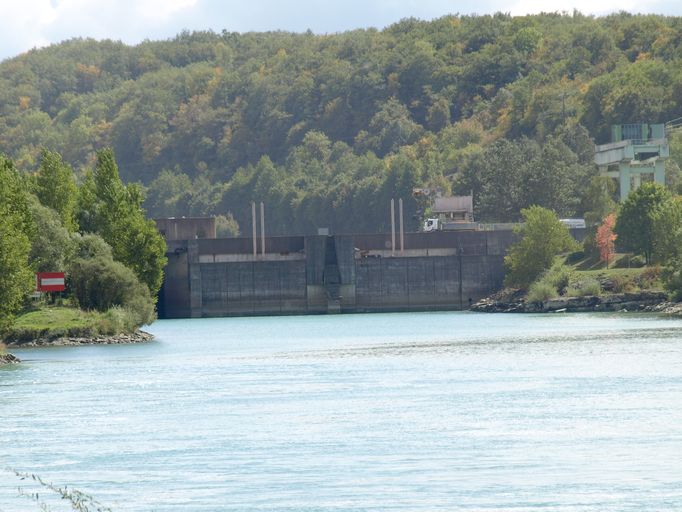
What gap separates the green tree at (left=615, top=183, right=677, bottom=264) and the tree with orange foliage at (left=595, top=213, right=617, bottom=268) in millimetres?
5350

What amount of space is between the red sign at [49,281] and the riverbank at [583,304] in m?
44.3

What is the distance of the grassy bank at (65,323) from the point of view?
89375mm

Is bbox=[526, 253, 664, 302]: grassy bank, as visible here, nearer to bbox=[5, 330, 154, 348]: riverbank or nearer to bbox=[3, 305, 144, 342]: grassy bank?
bbox=[3, 305, 144, 342]: grassy bank

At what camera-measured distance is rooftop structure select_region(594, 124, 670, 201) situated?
143875mm

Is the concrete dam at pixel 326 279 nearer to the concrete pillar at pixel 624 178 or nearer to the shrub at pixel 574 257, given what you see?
the shrub at pixel 574 257

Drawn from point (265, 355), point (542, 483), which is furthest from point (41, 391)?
point (542, 483)

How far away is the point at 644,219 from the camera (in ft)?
427

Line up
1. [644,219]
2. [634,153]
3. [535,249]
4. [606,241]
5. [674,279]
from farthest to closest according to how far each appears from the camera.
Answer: [634,153] < [606,241] < [535,249] < [644,219] < [674,279]

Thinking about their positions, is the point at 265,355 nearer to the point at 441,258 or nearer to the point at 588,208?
the point at 441,258

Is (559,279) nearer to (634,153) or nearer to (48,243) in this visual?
(634,153)

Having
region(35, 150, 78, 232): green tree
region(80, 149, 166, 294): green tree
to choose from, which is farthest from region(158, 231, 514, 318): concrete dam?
region(35, 150, 78, 232): green tree

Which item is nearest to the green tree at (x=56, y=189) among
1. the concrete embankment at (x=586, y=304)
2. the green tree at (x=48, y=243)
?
the green tree at (x=48, y=243)

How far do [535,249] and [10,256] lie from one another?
Answer: 6502 cm

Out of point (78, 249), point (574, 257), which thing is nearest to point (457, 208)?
point (574, 257)
